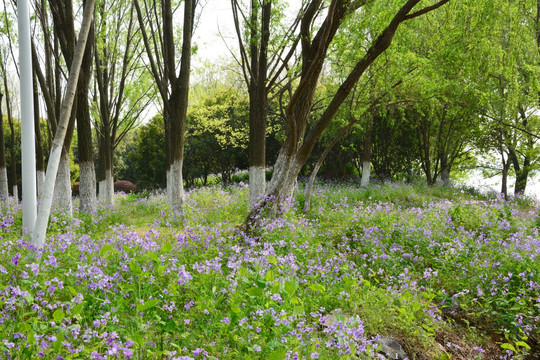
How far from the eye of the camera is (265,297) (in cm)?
324

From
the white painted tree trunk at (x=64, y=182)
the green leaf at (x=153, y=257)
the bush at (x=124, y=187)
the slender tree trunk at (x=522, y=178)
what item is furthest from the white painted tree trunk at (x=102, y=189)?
the slender tree trunk at (x=522, y=178)

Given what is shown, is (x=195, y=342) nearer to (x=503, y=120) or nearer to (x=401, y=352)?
Result: (x=401, y=352)

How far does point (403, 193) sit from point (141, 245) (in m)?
11.0

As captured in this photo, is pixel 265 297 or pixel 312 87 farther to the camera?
pixel 312 87

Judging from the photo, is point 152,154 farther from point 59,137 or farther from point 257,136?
point 59,137

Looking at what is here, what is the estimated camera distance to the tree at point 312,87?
6.24 meters

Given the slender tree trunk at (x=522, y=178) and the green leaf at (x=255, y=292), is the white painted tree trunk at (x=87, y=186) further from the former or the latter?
the slender tree trunk at (x=522, y=178)

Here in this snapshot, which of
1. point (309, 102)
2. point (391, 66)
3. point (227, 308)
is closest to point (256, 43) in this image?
point (309, 102)

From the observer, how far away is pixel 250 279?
3.62 m

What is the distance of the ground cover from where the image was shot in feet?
9.30

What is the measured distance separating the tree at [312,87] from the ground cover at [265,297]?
651mm

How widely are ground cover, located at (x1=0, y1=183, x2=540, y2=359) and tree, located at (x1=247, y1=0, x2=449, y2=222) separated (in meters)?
0.65

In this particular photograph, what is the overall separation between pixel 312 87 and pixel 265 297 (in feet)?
18.3

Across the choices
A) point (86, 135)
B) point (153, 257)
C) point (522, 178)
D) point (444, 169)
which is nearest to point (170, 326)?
point (153, 257)
